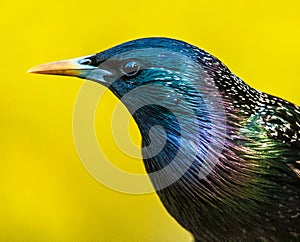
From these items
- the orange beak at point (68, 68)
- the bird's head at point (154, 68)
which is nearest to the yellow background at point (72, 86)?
the orange beak at point (68, 68)

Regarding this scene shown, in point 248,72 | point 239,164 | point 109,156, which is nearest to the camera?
point 239,164

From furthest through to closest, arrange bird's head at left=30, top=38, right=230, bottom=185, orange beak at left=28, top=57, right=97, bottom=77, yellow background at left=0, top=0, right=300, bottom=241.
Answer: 1. yellow background at left=0, top=0, right=300, bottom=241
2. orange beak at left=28, top=57, right=97, bottom=77
3. bird's head at left=30, top=38, right=230, bottom=185

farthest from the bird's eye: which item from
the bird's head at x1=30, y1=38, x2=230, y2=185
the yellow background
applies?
the yellow background

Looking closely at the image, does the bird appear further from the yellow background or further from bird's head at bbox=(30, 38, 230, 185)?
the yellow background

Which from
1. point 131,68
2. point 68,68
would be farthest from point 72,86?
point 131,68

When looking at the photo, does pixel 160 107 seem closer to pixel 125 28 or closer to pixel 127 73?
pixel 127 73

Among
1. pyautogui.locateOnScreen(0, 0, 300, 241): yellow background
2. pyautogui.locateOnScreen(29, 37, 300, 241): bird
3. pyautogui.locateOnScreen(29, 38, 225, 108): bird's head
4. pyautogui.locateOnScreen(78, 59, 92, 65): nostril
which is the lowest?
pyautogui.locateOnScreen(29, 37, 300, 241): bird

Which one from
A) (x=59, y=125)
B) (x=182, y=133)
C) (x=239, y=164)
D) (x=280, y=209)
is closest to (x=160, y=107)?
(x=182, y=133)
